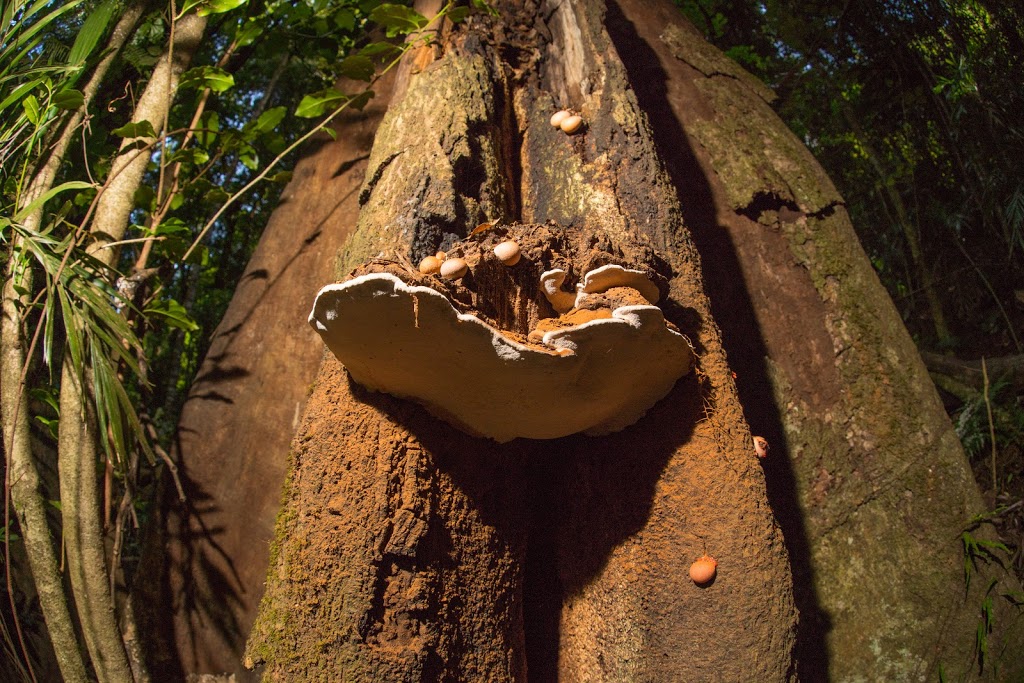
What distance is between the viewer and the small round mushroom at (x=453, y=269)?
1.39 m

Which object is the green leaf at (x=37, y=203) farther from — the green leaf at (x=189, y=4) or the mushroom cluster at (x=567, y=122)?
the mushroom cluster at (x=567, y=122)

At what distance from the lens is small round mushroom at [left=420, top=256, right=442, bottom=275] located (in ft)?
4.71

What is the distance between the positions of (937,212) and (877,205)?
606 mm

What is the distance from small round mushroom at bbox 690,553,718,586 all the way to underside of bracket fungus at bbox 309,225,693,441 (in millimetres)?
385

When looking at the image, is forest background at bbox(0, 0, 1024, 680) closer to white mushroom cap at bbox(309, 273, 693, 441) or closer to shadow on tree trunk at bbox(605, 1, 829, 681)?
shadow on tree trunk at bbox(605, 1, 829, 681)

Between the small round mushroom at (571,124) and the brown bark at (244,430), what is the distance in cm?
113

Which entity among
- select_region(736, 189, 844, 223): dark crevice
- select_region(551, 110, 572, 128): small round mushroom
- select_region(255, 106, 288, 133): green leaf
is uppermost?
select_region(551, 110, 572, 128): small round mushroom

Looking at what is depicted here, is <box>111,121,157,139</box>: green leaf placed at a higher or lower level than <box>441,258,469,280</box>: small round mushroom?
higher

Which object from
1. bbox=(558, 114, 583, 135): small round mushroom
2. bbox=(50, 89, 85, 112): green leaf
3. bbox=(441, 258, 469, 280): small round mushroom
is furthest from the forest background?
bbox=(441, 258, 469, 280): small round mushroom

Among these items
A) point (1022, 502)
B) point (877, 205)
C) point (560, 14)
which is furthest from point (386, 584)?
point (877, 205)

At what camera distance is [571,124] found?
2.02 m

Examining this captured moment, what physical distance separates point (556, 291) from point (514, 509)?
1.98 feet

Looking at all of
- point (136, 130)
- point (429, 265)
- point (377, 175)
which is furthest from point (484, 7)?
point (136, 130)

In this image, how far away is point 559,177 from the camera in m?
2.00
